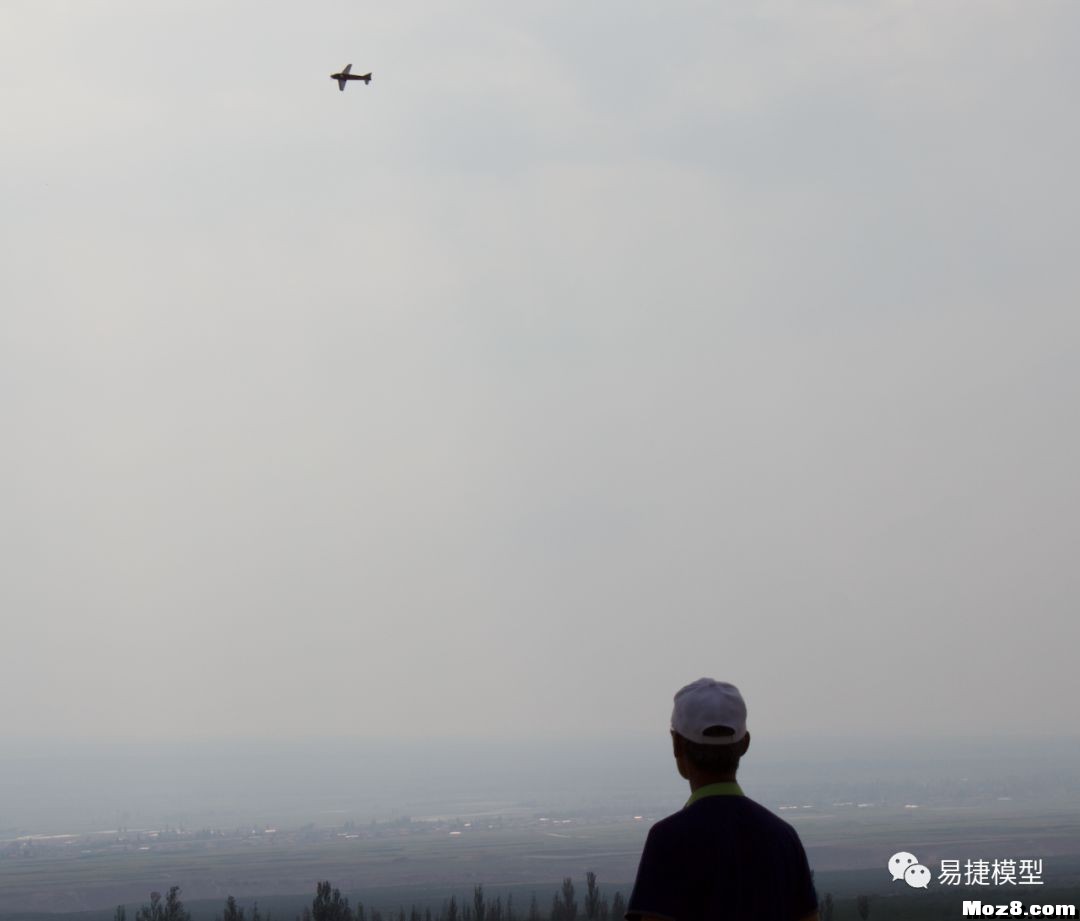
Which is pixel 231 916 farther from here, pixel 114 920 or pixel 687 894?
pixel 687 894

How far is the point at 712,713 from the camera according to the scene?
727cm

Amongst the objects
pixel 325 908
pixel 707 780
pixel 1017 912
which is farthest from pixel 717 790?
pixel 325 908

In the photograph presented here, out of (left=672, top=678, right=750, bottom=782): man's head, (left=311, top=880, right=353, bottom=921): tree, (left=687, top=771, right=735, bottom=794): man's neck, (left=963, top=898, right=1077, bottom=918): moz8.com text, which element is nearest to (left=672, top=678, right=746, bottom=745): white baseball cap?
(left=672, top=678, right=750, bottom=782): man's head

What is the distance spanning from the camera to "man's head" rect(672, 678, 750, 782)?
23.9 feet

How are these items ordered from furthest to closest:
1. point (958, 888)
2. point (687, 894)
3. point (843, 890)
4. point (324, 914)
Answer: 1. point (843, 890)
2. point (958, 888)
3. point (324, 914)
4. point (687, 894)

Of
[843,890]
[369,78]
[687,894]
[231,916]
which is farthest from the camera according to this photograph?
[843,890]

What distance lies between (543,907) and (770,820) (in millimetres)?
186269

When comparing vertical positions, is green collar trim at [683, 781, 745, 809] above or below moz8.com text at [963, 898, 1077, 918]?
above

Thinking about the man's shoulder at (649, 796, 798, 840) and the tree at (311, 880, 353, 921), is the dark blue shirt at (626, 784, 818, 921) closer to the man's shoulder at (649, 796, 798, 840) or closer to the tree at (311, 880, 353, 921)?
the man's shoulder at (649, 796, 798, 840)

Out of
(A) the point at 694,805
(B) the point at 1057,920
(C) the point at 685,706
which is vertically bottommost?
(B) the point at 1057,920

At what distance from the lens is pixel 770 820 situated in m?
7.39

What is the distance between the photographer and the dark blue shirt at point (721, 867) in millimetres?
7051

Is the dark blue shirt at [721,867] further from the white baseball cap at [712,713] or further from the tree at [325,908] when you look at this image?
the tree at [325,908]

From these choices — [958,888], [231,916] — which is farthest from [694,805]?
[958,888]
